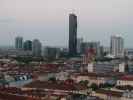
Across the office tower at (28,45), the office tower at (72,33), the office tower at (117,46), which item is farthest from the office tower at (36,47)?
the office tower at (117,46)

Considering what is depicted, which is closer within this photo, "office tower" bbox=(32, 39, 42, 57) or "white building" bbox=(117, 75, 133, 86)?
"white building" bbox=(117, 75, 133, 86)

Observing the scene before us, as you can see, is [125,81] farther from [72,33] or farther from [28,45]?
[28,45]

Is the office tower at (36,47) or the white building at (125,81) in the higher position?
the office tower at (36,47)

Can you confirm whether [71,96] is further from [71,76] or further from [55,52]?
[55,52]

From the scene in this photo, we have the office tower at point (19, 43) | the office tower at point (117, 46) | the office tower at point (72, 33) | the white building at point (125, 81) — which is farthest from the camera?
the office tower at point (19, 43)

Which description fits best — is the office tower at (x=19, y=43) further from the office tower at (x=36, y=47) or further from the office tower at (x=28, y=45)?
the office tower at (x=36, y=47)

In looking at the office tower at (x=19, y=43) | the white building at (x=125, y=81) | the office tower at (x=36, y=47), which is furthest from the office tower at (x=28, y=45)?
the white building at (x=125, y=81)

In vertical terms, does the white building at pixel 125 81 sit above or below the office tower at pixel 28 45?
below

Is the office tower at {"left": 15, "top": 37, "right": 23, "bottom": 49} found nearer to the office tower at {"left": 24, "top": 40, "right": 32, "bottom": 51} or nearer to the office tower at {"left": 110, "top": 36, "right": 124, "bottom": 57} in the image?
the office tower at {"left": 24, "top": 40, "right": 32, "bottom": 51}

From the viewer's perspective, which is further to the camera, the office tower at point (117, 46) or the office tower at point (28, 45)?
the office tower at point (28, 45)

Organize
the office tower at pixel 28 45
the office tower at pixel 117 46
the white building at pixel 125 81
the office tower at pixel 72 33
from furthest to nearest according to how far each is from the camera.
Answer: the office tower at pixel 28 45 < the office tower at pixel 117 46 < the office tower at pixel 72 33 < the white building at pixel 125 81

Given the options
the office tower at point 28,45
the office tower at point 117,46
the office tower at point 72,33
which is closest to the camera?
the office tower at point 72,33

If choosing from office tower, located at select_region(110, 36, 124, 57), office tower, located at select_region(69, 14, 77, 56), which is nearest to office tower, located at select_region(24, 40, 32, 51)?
office tower, located at select_region(69, 14, 77, 56)
